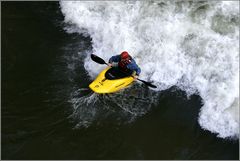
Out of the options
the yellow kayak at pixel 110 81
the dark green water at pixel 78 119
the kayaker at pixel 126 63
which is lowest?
the dark green water at pixel 78 119

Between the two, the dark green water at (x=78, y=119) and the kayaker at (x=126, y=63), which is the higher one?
the kayaker at (x=126, y=63)

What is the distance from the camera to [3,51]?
950 centimetres

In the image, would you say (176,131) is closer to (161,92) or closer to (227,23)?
(161,92)

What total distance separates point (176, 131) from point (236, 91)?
1.62 metres

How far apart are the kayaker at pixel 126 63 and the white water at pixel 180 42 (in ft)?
1.29

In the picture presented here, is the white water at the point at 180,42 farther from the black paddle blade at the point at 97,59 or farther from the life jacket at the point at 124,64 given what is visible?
the life jacket at the point at 124,64

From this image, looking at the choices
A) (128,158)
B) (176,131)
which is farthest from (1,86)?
(176,131)

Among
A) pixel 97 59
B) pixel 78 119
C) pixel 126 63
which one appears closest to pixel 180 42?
pixel 126 63

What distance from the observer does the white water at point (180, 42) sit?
28.4 feet

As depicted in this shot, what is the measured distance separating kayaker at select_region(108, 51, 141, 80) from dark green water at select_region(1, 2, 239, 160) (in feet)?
1.03

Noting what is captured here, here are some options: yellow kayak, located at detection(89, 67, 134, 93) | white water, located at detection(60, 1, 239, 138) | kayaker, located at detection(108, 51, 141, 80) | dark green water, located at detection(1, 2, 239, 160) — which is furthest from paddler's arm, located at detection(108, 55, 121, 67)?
dark green water, located at detection(1, 2, 239, 160)

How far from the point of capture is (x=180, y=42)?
9.65 meters

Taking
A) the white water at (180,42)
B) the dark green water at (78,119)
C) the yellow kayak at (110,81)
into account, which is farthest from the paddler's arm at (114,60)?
the dark green water at (78,119)

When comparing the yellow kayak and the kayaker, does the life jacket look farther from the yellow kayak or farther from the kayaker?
the yellow kayak
